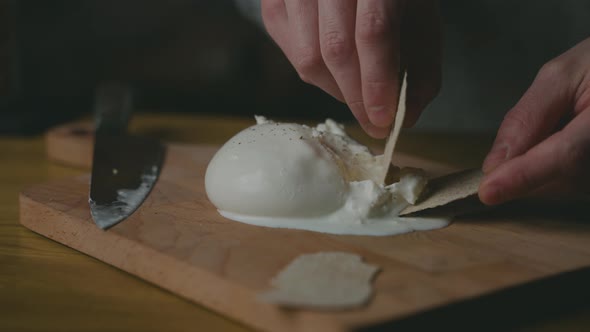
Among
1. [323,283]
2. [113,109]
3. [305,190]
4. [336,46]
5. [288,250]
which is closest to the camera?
[323,283]

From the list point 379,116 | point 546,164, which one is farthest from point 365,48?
point 546,164

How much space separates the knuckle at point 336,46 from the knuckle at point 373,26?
0.25ft

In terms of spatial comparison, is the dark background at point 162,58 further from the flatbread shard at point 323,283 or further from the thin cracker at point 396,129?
the flatbread shard at point 323,283

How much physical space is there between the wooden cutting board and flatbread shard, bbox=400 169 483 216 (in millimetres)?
57

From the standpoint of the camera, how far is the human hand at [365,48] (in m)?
1.40

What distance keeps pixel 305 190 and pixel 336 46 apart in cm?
33

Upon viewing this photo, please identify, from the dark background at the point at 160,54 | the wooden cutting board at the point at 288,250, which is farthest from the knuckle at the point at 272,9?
the dark background at the point at 160,54

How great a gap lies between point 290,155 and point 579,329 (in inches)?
24.9

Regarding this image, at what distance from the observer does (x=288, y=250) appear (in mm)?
1177

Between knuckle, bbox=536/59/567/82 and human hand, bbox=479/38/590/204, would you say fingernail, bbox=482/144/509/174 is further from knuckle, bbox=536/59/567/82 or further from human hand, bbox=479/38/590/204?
knuckle, bbox=536/59/567/82

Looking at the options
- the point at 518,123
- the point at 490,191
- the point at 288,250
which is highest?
the point at 518,123

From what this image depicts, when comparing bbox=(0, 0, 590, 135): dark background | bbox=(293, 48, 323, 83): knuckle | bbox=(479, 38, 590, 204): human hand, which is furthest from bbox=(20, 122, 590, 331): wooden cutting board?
bbox=(0, 0, 590, 135): dark background

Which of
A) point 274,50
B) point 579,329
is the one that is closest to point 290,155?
point 579,329

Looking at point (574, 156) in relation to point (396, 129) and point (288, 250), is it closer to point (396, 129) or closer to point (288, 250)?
point (396, 129)
